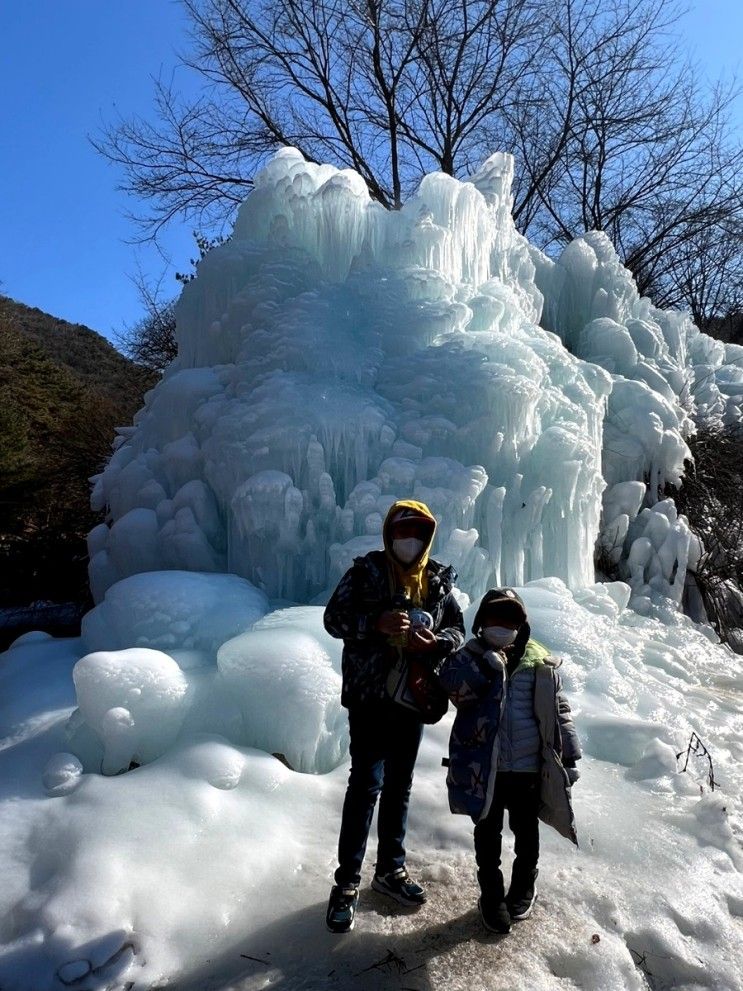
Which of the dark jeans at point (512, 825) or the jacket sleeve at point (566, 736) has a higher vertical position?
the jacket sleeve at point (566, 736)

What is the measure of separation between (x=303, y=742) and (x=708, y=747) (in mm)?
2416

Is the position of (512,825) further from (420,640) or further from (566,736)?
(420,640)

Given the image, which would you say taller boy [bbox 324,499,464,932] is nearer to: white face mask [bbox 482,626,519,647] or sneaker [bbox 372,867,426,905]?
sneaker [bbox 372,867,426,905]

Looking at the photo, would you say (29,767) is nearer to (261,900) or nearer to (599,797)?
(261,900)

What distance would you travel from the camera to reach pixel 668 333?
827 centimetres

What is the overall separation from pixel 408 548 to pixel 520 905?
4.24 ft

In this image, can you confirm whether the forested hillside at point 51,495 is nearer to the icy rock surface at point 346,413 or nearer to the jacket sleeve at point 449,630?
the icy rock surface at point 346,413

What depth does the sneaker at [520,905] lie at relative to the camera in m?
2.36

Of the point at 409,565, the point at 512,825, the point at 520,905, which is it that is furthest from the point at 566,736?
the point at 409,565

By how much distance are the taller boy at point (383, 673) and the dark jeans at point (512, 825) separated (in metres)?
0.28

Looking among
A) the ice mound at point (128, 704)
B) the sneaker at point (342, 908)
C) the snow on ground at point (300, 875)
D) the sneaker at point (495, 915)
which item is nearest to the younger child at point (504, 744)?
the sneaker at point (495, 915)

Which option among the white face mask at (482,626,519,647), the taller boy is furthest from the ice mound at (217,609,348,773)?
the white face mask at (482,626,519,647)

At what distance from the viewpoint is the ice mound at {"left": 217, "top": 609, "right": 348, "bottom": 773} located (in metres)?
3.30

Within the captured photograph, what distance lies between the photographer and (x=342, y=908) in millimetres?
2262
